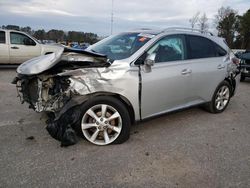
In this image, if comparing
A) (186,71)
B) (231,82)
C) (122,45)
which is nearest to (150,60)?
(122,45)

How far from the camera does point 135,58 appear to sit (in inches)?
144

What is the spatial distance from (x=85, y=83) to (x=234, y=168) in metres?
2.17

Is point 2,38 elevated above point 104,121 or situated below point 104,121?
above

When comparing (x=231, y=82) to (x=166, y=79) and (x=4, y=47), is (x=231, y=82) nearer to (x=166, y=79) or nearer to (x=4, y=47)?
(x=166, y=79)

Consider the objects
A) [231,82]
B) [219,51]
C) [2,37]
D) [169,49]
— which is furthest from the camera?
[2,37]

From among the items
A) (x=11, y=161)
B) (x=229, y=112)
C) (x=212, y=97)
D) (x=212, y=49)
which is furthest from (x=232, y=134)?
(x=11, y=161)

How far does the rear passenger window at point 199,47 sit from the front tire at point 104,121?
177cm

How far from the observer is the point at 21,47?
10812 millimetres

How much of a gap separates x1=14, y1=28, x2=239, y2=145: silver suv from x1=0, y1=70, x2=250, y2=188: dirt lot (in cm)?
32

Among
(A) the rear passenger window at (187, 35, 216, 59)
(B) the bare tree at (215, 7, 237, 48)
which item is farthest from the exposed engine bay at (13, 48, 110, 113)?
(B) the bare tree at (215, 7, 237, 48)

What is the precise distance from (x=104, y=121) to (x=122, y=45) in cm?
139

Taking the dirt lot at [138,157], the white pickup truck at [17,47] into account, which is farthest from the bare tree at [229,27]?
the dirt lot at [138,157]

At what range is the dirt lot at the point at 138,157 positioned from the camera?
276cm

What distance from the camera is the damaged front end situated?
3.32m
